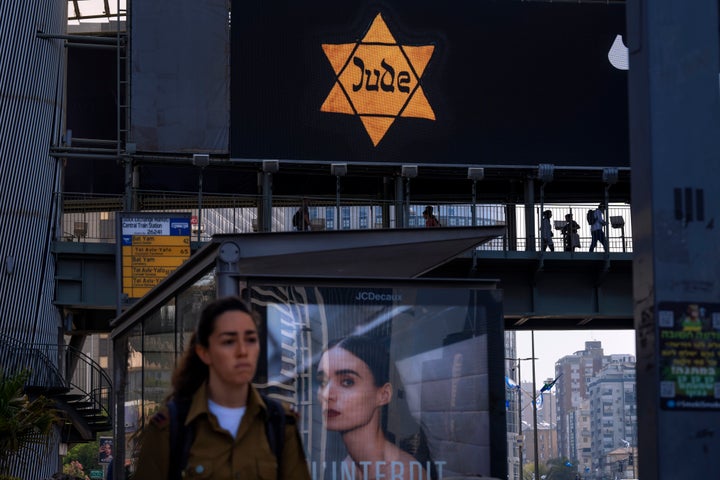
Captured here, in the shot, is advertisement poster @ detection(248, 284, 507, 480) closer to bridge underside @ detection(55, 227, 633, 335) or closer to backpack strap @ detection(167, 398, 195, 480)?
backpack strap @ detection(167, 398, 195, 480)

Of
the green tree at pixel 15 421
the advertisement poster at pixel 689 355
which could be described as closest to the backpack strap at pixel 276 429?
the advertisement poster at pixel 689 355

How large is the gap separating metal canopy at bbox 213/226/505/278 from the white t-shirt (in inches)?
295

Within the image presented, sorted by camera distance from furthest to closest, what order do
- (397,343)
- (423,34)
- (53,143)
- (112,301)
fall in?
(423,34)
(53,143)
(112,301)
(397,343)

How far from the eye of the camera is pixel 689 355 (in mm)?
8461

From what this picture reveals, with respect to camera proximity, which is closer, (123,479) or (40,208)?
(123,479)

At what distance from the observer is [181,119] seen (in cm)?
4566

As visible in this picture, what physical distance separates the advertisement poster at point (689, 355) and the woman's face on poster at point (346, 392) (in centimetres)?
498

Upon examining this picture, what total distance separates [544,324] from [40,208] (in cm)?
1747

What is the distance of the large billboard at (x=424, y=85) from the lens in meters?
46.4

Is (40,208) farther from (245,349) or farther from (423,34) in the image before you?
(245,349)

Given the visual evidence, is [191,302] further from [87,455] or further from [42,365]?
[87,455]

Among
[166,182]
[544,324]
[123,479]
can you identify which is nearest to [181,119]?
[166,182]

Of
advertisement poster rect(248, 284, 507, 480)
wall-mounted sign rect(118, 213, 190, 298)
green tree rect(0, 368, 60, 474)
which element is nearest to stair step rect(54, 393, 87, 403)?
wall-mounted sign rect(118, 213, 190, 298)

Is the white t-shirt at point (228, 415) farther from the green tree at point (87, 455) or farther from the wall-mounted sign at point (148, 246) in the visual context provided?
the green tree at point (87, 455)
